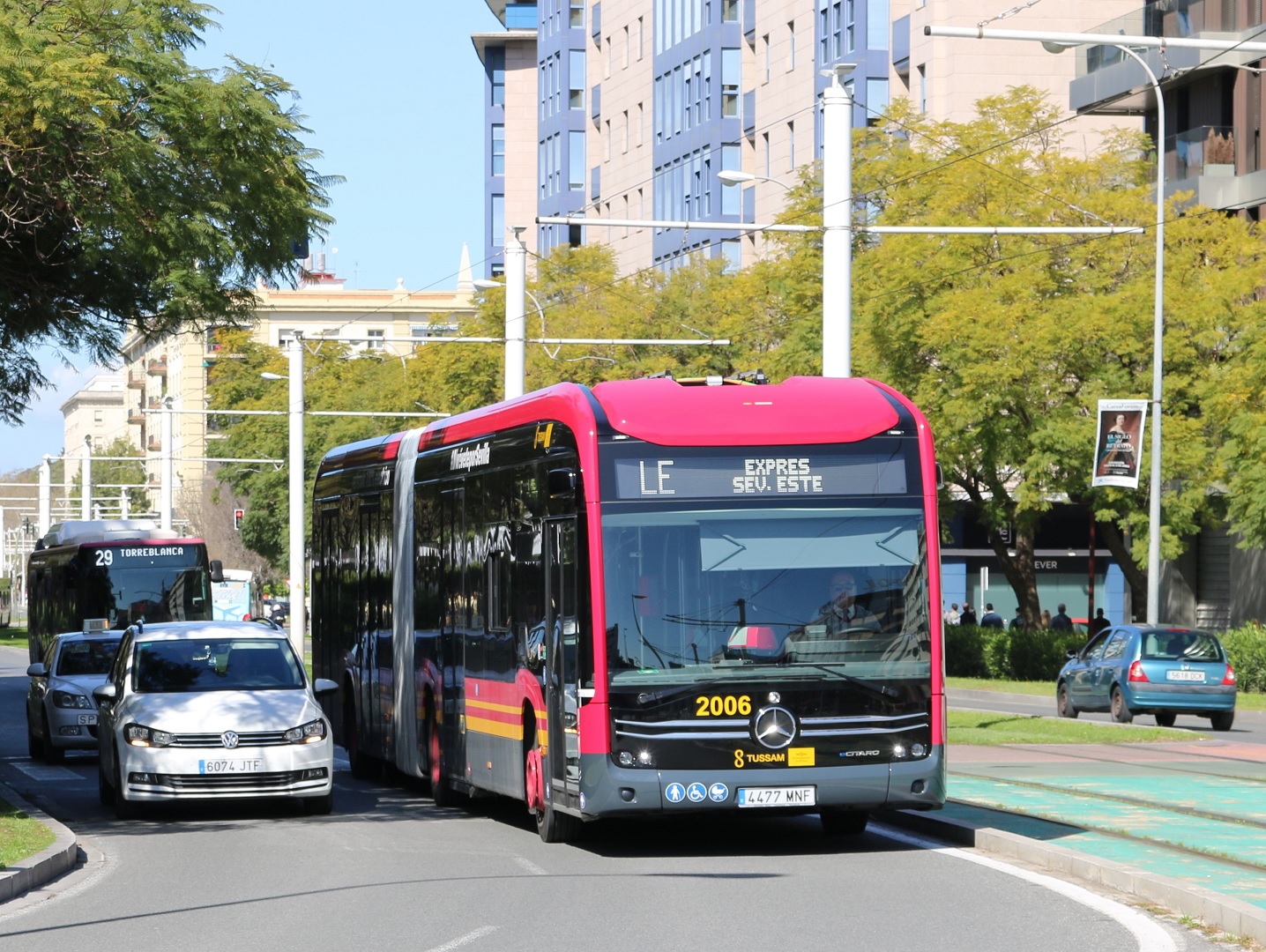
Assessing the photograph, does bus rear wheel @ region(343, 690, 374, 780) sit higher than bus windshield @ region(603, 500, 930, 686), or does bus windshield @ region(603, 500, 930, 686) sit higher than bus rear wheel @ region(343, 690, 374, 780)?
bus windshield @ region(603, 500, 930, 686)

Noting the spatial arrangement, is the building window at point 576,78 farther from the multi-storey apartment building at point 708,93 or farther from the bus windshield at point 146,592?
the bus windshield at point 146,592

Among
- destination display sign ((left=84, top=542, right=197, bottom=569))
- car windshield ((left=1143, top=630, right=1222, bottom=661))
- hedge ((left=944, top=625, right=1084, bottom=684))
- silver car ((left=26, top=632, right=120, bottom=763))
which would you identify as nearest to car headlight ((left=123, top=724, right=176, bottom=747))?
silver car ((left=26, top=632, right=120, bottom=763))

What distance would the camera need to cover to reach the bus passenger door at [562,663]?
14.1 metres

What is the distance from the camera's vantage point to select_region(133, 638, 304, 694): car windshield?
18891mm

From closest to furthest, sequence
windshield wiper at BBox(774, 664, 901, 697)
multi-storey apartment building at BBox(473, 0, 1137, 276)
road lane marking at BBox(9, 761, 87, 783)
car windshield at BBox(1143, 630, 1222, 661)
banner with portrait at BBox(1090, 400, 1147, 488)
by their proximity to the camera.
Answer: windshield wiper at BBox(774, 664, 901, 697), road lane marking at BBox(9, 761, 87, 783), car windshield at BBox(1143, 630, 1222, 661), banner with portrait at BBox(1090, 400, 1147, 488), multi-storey apartment building at BBox(473, 0, 1137, 276)

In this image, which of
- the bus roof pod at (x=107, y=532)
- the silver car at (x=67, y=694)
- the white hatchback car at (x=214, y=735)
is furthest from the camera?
the bus roof pod at (x=107, y=532)

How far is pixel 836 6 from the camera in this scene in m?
68.8

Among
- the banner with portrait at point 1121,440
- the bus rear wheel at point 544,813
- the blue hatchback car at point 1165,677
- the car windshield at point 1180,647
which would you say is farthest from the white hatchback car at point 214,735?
the banner with portrait at point 1121,440

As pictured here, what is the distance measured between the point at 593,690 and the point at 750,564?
1.26 metres

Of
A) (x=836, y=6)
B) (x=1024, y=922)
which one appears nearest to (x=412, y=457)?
(x=1024, y=922)

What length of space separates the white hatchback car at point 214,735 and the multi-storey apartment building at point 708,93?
3178 cm

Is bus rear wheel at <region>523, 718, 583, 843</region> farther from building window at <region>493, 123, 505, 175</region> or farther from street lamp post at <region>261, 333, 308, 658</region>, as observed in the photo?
building window at <region>493, 123, 505, 175</region>

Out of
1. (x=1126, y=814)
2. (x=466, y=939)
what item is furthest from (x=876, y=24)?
(x=466, y=939)

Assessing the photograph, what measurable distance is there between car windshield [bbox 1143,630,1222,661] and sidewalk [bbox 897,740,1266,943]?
7220mm
